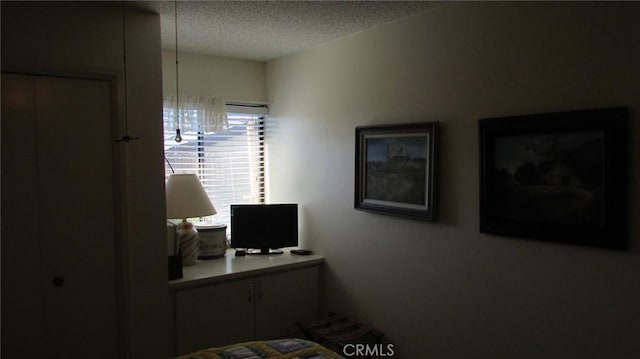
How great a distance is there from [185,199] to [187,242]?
35 centimetres

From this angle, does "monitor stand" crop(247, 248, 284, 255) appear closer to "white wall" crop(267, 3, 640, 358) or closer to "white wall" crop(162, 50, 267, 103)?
"white wall" crop(267, 3, 640, 358)

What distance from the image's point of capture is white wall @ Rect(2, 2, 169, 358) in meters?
2.40

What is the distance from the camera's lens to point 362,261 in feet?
10.2

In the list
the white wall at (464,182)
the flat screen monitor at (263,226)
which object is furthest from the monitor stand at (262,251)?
the white wall at (464,182)

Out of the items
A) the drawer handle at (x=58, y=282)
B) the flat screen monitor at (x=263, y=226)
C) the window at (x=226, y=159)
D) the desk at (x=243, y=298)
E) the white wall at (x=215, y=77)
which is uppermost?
the white wall at (x=215, y=77)

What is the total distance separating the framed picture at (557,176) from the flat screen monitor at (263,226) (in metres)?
1.66

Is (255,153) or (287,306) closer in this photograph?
(287,306)

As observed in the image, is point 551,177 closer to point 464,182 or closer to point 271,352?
point 464,182

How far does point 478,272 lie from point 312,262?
134cm

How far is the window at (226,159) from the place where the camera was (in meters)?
3.63

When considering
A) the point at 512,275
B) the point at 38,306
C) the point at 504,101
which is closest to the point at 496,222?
the point at 512,275

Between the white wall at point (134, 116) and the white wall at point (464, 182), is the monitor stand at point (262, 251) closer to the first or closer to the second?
the white wall at point (464, 182)

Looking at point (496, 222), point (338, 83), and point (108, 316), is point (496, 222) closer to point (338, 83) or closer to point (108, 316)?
point (338, 83)

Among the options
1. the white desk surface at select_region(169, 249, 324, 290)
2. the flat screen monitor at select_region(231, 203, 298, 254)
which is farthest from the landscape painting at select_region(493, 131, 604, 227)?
the flat screen monitor at select_region(231, 203, 298, 254)
